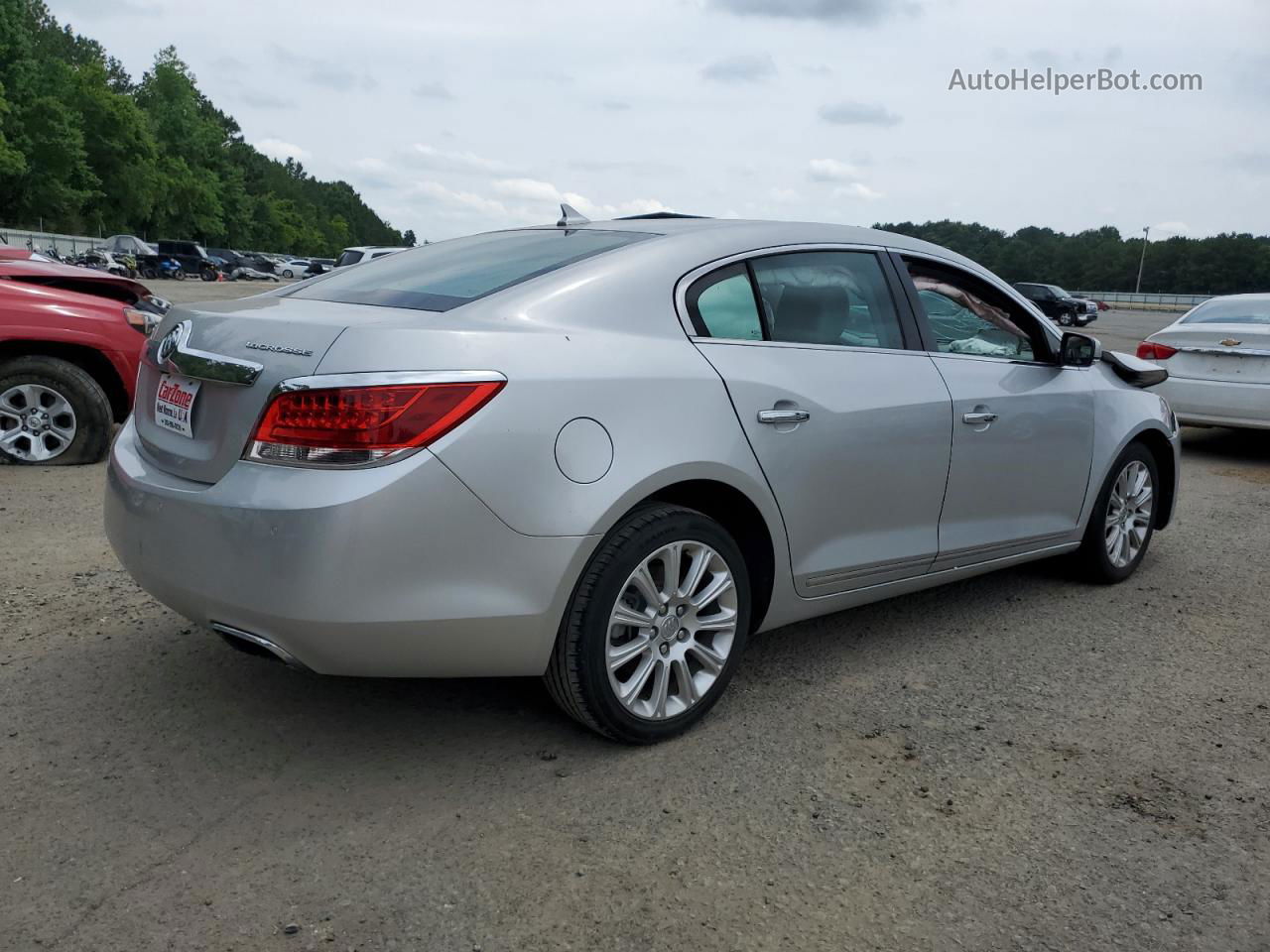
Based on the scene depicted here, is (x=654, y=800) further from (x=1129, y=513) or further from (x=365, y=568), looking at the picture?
(x=1129, y=513)

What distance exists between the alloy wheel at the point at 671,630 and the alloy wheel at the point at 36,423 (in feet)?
18.0

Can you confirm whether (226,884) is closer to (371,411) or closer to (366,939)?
(366,939)

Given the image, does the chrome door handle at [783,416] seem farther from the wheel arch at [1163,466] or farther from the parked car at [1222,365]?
the parked car at [1222,365]

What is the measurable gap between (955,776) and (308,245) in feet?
484

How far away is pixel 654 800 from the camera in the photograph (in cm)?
317

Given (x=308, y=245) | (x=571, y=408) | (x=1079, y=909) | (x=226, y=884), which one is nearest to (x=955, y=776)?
(x=1079, y=909)

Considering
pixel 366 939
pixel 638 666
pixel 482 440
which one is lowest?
pixel 366 939

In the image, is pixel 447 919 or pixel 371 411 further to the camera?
A: pixel 371 411

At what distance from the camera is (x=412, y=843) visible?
2904 millimetres

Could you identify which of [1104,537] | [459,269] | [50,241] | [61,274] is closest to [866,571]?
[459,269]

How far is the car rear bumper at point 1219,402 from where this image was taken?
904 cm

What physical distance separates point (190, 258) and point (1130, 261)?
98.3m

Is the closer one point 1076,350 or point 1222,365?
point 1076,350

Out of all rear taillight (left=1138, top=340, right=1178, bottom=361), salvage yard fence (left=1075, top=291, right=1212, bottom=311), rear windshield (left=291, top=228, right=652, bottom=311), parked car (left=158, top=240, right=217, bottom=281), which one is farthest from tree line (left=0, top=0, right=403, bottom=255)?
salvage yard fence (left=1075, top=291, right=1212, bottom=311)
